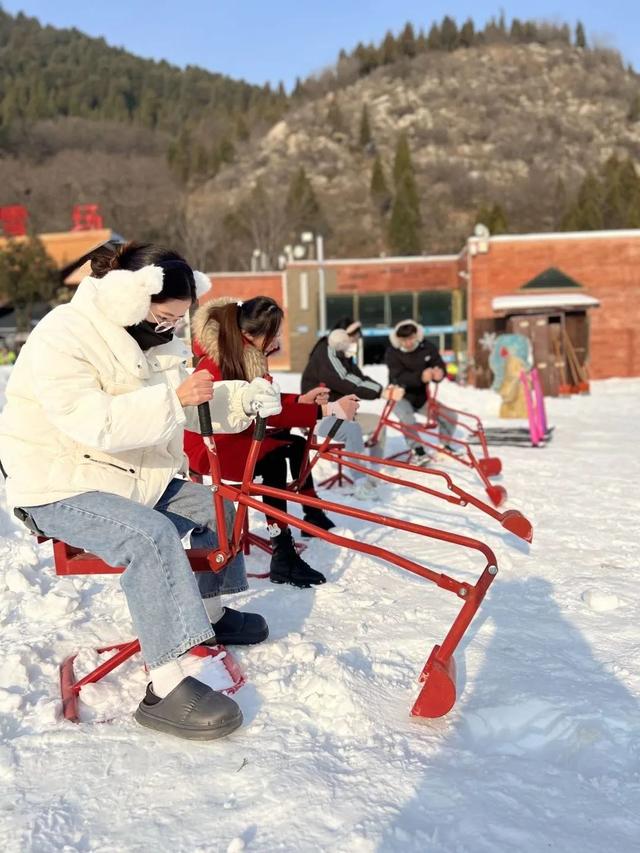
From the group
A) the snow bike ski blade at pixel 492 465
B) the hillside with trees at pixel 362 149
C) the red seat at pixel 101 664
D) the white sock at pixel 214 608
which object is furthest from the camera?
the hillside with trees at pixel 362 149

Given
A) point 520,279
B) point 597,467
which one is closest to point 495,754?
point 597,467

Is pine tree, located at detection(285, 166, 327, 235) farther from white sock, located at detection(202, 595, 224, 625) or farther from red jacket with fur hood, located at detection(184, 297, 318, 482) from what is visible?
white sock, located at detection(202, 595, 224, 625)

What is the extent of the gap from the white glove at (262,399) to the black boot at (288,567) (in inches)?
47.0

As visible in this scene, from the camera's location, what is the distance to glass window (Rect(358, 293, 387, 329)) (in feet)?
91.0

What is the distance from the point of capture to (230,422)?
9.86 ft

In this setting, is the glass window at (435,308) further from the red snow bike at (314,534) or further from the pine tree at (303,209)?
the pine tree at (303,209)

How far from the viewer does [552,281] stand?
72.1ft

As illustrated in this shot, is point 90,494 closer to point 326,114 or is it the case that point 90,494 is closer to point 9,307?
point 9,307

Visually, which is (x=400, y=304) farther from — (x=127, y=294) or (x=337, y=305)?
(x=127, y=294)

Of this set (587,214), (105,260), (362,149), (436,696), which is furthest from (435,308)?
(362,149)

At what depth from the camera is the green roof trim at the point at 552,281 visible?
71.8 ft

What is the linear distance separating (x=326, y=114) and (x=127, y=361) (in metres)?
88.9

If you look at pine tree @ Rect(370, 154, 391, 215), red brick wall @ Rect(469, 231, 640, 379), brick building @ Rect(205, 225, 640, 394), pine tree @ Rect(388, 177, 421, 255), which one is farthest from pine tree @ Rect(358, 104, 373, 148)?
red brick wall @ Rect(469, 231, 640, 379)

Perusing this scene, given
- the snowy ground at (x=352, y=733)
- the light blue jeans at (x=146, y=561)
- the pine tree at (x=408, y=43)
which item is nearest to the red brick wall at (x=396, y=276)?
the snowy ground at (x=352, y=733)
